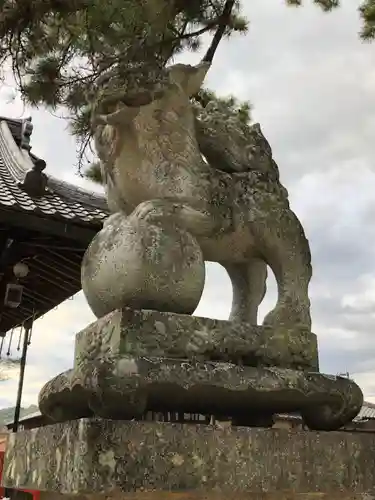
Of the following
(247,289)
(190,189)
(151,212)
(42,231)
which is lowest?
(247,289)

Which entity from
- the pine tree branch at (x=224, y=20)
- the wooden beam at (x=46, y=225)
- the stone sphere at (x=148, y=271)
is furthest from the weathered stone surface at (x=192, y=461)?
the wooden beam at (x=46, y=225)

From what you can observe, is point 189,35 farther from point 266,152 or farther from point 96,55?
point 266,152

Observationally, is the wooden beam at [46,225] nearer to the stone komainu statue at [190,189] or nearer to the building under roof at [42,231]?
the building under roof at [42,231]

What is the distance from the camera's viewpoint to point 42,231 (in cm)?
504

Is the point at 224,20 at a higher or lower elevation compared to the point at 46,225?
higher

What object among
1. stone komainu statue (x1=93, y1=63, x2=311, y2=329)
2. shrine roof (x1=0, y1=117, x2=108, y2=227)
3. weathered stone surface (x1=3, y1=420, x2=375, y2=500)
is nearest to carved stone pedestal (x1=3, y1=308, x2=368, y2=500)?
weathered stone surface (x1=3, y1=420, x2=375, y2=500)

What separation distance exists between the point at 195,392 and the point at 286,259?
687mm

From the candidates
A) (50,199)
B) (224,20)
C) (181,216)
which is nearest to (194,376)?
(181,216)

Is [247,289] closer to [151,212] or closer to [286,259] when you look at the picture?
[286,259]

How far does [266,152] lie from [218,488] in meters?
1.36

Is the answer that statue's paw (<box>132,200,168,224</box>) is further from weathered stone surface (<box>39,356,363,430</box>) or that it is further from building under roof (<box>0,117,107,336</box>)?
building under roof (<box>0,117,107,336</box>)

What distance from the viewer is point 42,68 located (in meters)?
3.42

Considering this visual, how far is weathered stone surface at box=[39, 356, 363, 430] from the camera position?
152cm

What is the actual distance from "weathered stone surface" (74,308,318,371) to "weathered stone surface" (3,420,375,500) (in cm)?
27
